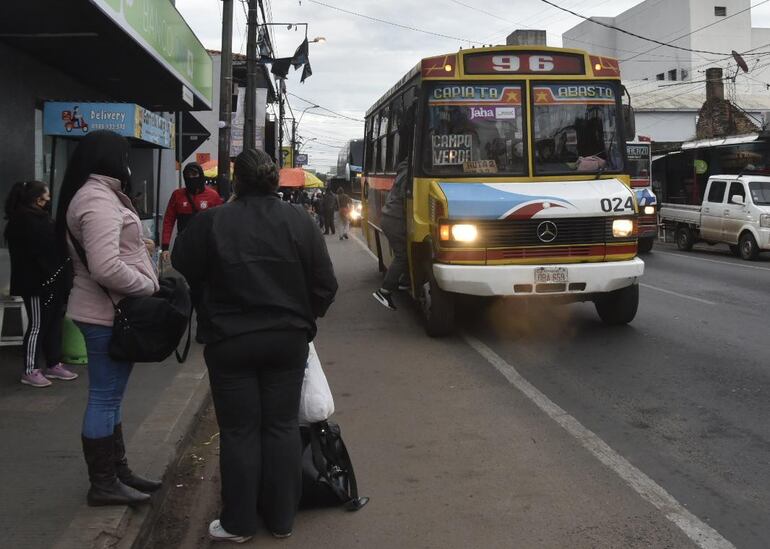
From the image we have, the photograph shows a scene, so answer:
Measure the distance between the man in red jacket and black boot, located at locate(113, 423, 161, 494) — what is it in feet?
16.0

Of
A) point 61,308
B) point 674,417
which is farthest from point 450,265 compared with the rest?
point 61,308

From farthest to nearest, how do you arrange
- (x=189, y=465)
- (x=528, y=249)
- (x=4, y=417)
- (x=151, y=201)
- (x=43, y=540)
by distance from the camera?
(x=151, y=201) < (x=528, y=249) < (x=4, y=417) < (x=189, y=465) < (x=43, y=540)

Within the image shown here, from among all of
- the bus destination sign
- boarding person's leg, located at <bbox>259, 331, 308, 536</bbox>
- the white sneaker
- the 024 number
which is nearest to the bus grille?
the 024 number

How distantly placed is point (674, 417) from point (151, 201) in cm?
1365

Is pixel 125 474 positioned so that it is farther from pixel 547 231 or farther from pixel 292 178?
pixel 292 178

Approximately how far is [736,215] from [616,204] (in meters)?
11.9

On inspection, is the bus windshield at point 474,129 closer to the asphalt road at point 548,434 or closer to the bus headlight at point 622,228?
the bus headlight at point 622,228

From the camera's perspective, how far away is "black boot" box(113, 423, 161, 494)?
3947 mm

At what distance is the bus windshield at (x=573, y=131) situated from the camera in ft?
27.6

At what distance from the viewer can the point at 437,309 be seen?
8258mm

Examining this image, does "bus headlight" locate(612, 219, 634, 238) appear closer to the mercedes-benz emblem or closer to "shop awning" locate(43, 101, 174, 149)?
the mercedes-benz emblem

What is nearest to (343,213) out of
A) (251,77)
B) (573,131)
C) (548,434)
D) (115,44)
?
(251,77)

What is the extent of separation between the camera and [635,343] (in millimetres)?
8039

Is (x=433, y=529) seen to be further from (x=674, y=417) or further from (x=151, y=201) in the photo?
(x=151, y=201)
